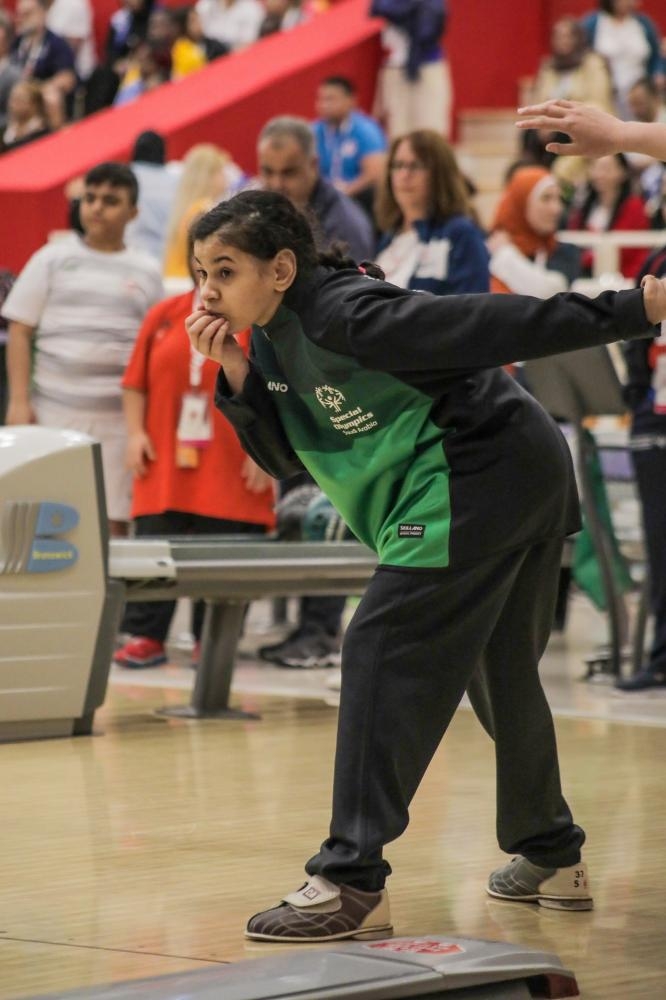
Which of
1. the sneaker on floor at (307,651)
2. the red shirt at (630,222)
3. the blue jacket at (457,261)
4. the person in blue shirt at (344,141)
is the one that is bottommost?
the sneaker on floor at (307,651)

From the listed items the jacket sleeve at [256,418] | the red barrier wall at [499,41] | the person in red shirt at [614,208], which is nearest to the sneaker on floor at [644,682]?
the jacket sleeve at [256,418]

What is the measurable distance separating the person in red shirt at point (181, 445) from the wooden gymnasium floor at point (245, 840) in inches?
31.0

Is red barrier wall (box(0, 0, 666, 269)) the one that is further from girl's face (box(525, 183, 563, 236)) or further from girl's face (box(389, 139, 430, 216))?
girl's face (box(389, 139, 430, 216))

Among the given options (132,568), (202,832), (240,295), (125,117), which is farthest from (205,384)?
(125,117)

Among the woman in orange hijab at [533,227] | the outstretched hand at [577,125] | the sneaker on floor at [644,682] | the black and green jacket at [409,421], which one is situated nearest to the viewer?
the black and green jacket at [409,421]

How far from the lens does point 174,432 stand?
23.8ft

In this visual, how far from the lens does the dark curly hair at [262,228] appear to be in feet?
12.2

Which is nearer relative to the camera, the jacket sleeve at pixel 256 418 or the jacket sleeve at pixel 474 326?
the jacket sleeve at pixel 474 326

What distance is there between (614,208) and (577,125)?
324 inches

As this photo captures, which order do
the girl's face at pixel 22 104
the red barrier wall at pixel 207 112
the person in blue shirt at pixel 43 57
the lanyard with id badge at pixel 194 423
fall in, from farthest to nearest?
the person in blue shirt at pixel 43 57
the girl's face at pixel 22 104
the red barrier wall at pixel 207 112
the lanyard with id badge at pixel 194 423

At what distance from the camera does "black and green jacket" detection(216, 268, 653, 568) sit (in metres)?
3.52

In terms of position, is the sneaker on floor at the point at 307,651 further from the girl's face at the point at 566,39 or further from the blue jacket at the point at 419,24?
the girl's face at the point at 566,39

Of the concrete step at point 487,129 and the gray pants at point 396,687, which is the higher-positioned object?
the concrete step at point 487,129

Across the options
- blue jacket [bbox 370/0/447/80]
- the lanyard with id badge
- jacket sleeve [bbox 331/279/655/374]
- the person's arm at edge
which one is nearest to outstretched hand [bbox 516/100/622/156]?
the person's arm at edge
